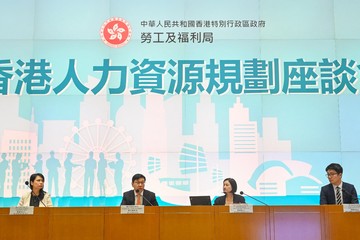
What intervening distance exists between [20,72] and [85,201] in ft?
5.26

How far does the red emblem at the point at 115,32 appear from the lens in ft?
17.3

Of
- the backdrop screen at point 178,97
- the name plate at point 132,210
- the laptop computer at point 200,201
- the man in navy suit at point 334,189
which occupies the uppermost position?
the backdrop screen at point 178,97

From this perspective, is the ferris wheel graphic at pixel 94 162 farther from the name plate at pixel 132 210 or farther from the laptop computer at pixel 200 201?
the name plate at pixel 132 210

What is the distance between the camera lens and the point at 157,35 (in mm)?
5266

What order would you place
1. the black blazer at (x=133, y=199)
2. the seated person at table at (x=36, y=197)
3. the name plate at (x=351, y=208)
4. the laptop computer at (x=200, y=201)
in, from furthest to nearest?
the black blazer at (x=133, y=199) → the seated person at table at (x=36, y=197) → the laptop computer at (x=200, y=201) → the name plate at (x=351, y=208)

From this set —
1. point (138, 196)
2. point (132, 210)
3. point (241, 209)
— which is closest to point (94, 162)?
point (138, 196)

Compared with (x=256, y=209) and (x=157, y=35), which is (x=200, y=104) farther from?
(x=256, y=209)

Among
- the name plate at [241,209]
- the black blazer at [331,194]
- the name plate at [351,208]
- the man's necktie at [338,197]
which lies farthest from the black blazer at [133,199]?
the name plate at [351,208]

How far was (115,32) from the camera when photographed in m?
5.26

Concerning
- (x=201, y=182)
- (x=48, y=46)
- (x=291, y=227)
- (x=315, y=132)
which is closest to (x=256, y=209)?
(x=291, y=227)

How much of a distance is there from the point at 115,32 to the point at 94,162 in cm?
146

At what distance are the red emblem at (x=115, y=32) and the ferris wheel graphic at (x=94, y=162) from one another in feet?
3.14

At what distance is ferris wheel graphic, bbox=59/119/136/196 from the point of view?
5086 millimetres

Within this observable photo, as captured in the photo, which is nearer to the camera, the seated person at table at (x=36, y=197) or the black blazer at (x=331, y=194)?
the black blazer at (x=331, y=194)
